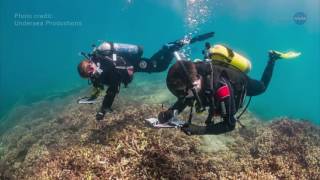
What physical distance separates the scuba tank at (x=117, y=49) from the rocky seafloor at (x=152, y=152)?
1903 millimetres

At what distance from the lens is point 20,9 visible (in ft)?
391

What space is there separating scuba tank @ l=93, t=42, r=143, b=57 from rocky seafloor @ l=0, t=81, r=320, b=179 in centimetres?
190

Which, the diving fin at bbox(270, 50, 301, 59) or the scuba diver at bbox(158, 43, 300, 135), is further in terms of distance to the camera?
the diving fin at bbox(270, 50, 301, 59)

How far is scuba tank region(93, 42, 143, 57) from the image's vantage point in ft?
33.2

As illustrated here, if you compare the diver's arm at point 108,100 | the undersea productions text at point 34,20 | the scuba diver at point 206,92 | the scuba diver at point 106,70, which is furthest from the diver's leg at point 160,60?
the undersea productions text at point 34,20

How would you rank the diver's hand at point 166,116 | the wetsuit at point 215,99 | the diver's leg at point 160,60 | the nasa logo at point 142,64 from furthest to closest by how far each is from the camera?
the diver's leg at point 160,60 → the nasa logo at point 142,64 → the diver's hand at point 166,116 → the wetsuit at point 215,99

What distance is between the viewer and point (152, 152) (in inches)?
289

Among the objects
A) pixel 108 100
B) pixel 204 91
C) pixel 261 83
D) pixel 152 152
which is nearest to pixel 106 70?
pixel 108 100

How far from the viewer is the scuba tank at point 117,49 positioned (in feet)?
33.2

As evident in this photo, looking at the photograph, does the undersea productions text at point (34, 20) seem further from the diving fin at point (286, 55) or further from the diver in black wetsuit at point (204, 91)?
the diver in black wetsuit at point (204, 91)

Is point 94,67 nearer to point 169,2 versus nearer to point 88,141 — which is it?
point 88,141

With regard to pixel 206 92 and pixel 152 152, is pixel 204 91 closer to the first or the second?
pixel 206 92

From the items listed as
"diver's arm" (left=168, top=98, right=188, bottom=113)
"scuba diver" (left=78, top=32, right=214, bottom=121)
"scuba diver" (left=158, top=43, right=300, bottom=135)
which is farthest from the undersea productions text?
"scuba diver" (left=158, top=43, right=300, bottom=135)

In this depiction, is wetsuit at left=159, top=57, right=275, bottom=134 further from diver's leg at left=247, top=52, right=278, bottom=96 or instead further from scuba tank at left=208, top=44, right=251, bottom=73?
diver's leg at left=247, top=52, right=278, bottom=96
